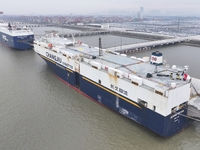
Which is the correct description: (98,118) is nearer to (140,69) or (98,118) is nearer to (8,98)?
(140,69)

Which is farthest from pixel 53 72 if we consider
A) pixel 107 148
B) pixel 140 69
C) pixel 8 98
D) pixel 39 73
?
pixel 107 148

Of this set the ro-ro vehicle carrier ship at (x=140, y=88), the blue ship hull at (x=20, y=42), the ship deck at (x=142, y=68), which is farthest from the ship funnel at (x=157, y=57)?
the blue ship hull at (x=20, y=42)

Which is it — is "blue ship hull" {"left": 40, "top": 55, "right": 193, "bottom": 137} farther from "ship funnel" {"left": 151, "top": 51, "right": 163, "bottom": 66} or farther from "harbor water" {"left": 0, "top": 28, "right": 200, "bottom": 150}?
"ship funnel" {"left": 151, "top": 51, "right": 163, "bottom": 66}

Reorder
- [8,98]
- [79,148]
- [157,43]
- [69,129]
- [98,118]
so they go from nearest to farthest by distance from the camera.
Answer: [79,148] → [69,129] → [98,118] → [8,98] → [157,43]

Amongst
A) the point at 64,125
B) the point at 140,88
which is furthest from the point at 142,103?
the point at 64,125

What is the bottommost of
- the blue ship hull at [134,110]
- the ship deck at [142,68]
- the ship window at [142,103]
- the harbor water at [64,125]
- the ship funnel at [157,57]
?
the harbor water at [64,125]

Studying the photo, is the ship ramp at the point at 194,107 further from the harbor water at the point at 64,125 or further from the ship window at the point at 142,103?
the ship window at the point at 142,103

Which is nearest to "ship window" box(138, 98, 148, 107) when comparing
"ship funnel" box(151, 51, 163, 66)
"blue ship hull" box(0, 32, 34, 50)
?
"ship funnel" box(151, 51, 163, 66)
